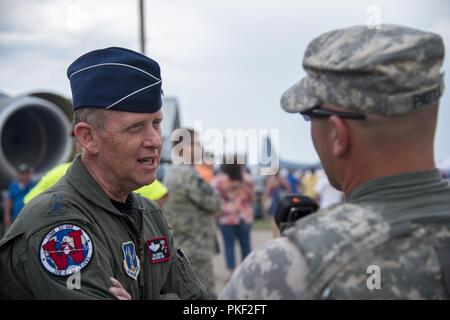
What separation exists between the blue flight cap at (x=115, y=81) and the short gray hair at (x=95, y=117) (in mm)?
22

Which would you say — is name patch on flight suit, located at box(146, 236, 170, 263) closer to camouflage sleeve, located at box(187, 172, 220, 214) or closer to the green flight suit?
the green flight suit

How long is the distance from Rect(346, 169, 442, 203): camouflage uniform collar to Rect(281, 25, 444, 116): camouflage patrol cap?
16 centimetres

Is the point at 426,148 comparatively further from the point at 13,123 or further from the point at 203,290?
the point at 13,123

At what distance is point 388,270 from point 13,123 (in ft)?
33.3

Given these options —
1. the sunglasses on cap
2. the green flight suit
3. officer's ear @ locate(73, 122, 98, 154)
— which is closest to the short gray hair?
officer's ear @ locate(73, 122, 98, 154)

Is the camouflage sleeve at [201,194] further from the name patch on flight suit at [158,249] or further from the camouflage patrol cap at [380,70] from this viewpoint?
the camouflage patrol cap at [380,70]

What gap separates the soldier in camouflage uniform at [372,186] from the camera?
155cm

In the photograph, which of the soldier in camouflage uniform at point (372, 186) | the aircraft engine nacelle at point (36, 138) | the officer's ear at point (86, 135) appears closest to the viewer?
the soldier in camouflage uniform at point (372, 186)

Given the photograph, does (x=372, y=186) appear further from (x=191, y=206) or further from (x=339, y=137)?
(x=191, y=206)

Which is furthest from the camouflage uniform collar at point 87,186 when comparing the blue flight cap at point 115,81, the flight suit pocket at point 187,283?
the flight suit pocket at point 187,283

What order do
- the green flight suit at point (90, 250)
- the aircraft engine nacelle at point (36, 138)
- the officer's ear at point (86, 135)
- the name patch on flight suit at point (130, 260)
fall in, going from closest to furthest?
the green flight suit at point (90, 250) < the name patch on flight suit at point (130, 260) < the officer's ear at point (86, 135) < the aircraft engine nacelle at point (36, 138)

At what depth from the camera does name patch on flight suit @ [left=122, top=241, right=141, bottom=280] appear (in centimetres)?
244

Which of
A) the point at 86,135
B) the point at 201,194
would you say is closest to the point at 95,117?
the point at 86,135
